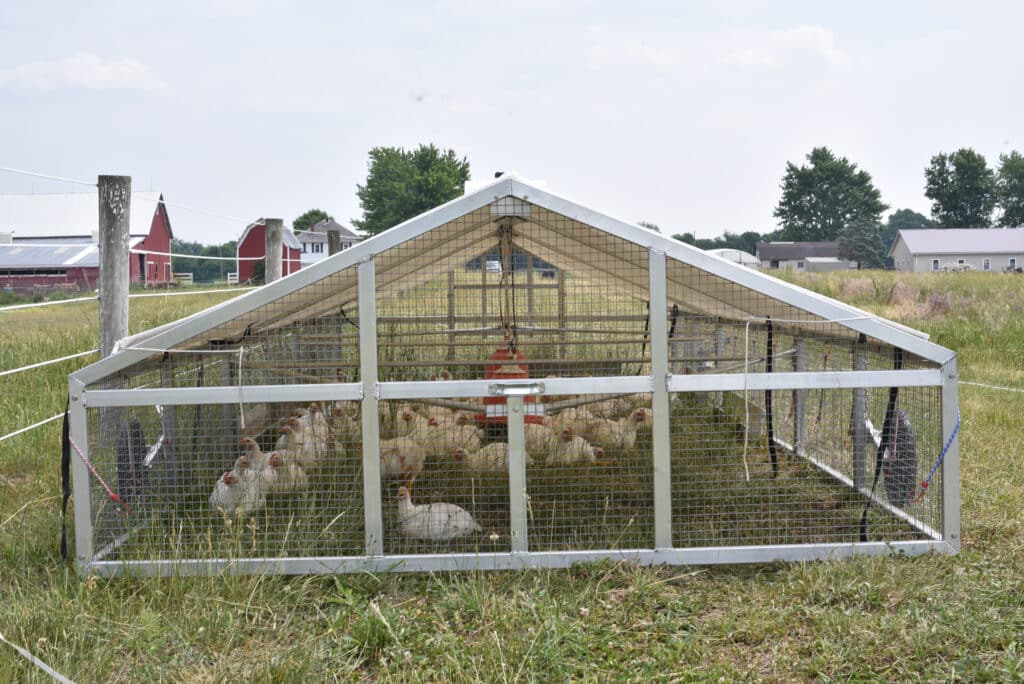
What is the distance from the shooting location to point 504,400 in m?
6.22

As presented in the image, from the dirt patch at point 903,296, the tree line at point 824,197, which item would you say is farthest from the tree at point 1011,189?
the dirt patch at point 903,296

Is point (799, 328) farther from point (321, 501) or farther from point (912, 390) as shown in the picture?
point (321, 501)

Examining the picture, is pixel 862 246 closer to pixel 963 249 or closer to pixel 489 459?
pixel 963 249

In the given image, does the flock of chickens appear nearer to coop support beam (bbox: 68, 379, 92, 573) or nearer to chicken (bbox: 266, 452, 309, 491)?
chicken (bbox: 266, 452, 309, 491)

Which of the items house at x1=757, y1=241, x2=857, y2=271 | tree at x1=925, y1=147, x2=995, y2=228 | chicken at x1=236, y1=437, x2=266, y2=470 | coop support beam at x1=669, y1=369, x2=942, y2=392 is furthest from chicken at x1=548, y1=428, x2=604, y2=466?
tree at x1=925, y1=147, x2=995, y2=228

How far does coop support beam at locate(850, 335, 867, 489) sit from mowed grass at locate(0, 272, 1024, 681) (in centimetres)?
67

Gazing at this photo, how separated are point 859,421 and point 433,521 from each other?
238cm

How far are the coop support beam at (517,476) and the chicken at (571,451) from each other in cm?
113

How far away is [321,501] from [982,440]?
16.4 ft

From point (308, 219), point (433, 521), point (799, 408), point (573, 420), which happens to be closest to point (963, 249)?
point (308, 219)

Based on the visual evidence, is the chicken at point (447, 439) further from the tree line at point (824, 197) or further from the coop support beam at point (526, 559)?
the tree line at point (824, 197)

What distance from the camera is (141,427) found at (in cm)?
492

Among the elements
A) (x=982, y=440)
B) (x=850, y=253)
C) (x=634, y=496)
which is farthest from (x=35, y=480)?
(x=850, y=253)

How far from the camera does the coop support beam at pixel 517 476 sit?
14.0 ft
